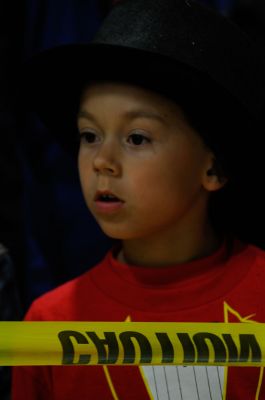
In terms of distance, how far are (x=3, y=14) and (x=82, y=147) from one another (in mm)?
519

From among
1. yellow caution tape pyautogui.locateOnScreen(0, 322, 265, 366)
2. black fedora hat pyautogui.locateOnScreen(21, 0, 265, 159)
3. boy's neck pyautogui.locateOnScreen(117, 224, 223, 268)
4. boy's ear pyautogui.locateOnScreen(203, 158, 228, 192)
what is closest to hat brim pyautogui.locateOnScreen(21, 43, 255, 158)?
black fedora hat pyautogui.locateOnScreen(21, 0, 265, 159)

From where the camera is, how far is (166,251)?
137cm

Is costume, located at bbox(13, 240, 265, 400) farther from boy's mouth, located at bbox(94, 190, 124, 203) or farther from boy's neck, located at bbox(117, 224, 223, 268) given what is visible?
boy's mouth, located at bbox(94, 190, 124, 203)

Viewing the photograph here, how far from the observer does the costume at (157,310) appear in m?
1.24

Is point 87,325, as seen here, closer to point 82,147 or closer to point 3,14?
point 82,147

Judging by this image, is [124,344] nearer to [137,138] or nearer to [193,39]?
[137,138]

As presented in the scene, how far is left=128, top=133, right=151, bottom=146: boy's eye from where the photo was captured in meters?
1.26

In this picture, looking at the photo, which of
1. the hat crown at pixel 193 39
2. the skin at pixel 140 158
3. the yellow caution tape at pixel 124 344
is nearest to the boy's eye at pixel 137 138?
the skin at pixel 140 158

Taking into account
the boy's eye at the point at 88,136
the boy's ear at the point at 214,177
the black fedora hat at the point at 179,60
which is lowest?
the boy's ear at the point at 214,177

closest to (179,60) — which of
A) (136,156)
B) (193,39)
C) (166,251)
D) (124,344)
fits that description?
(193,39)

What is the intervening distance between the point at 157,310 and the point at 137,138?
288 millimetres

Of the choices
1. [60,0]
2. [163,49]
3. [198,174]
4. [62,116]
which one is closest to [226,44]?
[163,49]

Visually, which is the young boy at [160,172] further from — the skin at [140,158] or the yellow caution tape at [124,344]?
the yellow caution tape at [124,344]

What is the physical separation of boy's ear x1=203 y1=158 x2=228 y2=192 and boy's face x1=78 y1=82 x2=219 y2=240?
0.11 feet
